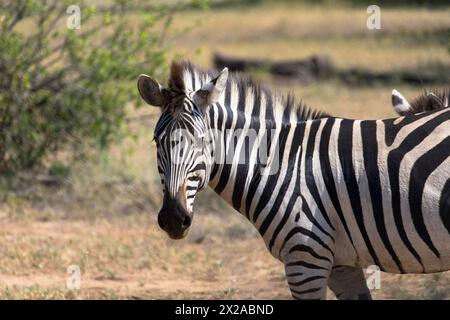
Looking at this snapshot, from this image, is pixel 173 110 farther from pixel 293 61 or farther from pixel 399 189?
pixel 293 61

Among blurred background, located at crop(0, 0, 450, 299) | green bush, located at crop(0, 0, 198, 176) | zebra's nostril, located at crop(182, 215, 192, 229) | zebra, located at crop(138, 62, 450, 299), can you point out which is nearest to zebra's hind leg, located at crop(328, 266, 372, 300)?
zebra, located at crop(138, 62, 450, 299)

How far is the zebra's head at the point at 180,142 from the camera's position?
493cm

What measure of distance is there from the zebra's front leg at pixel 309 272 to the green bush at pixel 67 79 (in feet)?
16.7

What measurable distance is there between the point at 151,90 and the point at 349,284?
Result: 1644mm

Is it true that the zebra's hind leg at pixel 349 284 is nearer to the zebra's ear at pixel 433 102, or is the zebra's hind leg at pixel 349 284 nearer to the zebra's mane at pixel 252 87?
the zebra's mane at pixel 252 87

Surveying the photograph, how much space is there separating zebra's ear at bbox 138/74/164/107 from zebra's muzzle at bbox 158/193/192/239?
0.64 meters

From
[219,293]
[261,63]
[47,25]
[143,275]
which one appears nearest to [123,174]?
[47,25]

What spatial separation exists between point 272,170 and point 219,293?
2071mm

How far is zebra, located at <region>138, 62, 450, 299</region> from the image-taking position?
507 cm

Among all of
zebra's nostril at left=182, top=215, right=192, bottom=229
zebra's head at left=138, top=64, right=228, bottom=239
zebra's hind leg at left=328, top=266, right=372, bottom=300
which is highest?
zebra's head at left=138, top=64, right=228, bottom=239

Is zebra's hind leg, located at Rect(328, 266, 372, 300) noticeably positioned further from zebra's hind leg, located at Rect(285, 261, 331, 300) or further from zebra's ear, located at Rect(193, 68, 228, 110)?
zebra's ear, located at Rect(193, 68, 228, 110)

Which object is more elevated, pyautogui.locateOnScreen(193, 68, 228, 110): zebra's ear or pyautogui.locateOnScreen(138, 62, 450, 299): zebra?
pyautogui.locateOnScreen(193, 68, 228, 110): zebra's ear

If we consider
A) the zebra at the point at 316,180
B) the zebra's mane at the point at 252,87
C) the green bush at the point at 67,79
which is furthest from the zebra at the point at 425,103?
the green bush at the point at 67,79

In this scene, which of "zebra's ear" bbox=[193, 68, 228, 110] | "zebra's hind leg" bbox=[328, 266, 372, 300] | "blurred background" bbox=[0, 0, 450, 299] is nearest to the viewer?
"zebra's ear" bbox=[193, 68, 228, 110]
